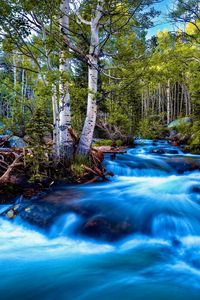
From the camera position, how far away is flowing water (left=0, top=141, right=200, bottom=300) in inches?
137

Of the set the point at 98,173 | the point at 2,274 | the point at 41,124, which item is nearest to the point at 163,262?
the point at 2,274

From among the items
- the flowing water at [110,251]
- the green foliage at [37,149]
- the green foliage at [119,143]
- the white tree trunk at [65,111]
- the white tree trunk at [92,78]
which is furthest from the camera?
the green foliage at [119,143]

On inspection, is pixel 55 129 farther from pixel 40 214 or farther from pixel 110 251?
pixel 110 251

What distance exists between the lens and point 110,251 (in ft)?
14.6

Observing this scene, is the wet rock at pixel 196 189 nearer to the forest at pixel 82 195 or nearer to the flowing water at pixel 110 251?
the forest at pixel 82 195

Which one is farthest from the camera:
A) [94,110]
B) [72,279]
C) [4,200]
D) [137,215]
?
[94,110]

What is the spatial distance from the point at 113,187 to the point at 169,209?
2.46 meters

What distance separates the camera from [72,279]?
12.3 feet

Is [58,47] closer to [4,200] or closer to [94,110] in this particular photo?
[94,110]

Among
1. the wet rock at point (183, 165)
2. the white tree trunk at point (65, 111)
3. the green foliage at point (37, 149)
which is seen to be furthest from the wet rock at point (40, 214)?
the wet rock at point (183, 165)

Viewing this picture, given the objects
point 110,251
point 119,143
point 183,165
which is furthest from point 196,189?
point 119,143

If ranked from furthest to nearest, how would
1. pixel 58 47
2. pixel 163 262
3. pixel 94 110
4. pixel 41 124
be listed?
pixel 94 110, pixel 41 124, pixel 58 47, pixel 163 262

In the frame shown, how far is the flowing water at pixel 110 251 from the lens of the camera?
3475 mm

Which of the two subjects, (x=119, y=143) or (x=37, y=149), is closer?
(x=37, y=149)
